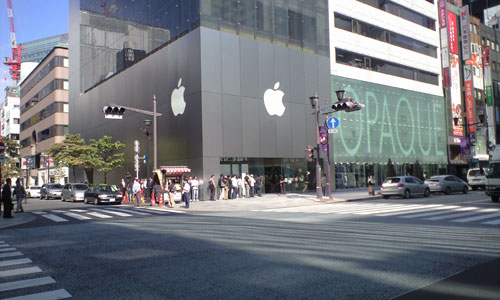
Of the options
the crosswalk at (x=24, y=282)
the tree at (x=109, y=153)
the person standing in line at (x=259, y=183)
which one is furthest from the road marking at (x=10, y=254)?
the tree at (x=109, y=153)

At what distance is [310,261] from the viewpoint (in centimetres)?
691

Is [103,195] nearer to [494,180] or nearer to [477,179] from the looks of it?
[494,180]

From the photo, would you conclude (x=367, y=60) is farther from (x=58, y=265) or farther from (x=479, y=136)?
(x=58, y=265)

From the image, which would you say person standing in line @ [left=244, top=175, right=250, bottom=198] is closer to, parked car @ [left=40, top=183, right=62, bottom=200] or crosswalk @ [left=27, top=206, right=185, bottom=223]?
crosswalk @ [left=27, top=206, right=185, bottom=223]

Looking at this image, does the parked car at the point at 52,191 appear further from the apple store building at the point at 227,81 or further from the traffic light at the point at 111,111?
the traffic light at the point at 111,111

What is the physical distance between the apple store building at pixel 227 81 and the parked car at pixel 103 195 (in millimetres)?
3960

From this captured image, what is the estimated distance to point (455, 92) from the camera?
167ft

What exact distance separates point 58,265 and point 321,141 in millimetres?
19394

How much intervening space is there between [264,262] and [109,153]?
130 feet

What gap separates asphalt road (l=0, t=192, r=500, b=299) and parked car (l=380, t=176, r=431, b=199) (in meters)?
13.6

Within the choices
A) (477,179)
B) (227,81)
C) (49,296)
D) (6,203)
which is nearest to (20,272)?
(49,296)

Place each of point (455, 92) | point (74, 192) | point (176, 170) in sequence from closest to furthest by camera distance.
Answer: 1. point (176, 170)
2. point (74, 192)
3. point (455, 92)

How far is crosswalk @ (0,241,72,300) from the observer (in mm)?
5191

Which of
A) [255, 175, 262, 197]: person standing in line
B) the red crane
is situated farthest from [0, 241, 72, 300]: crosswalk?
the red crane
